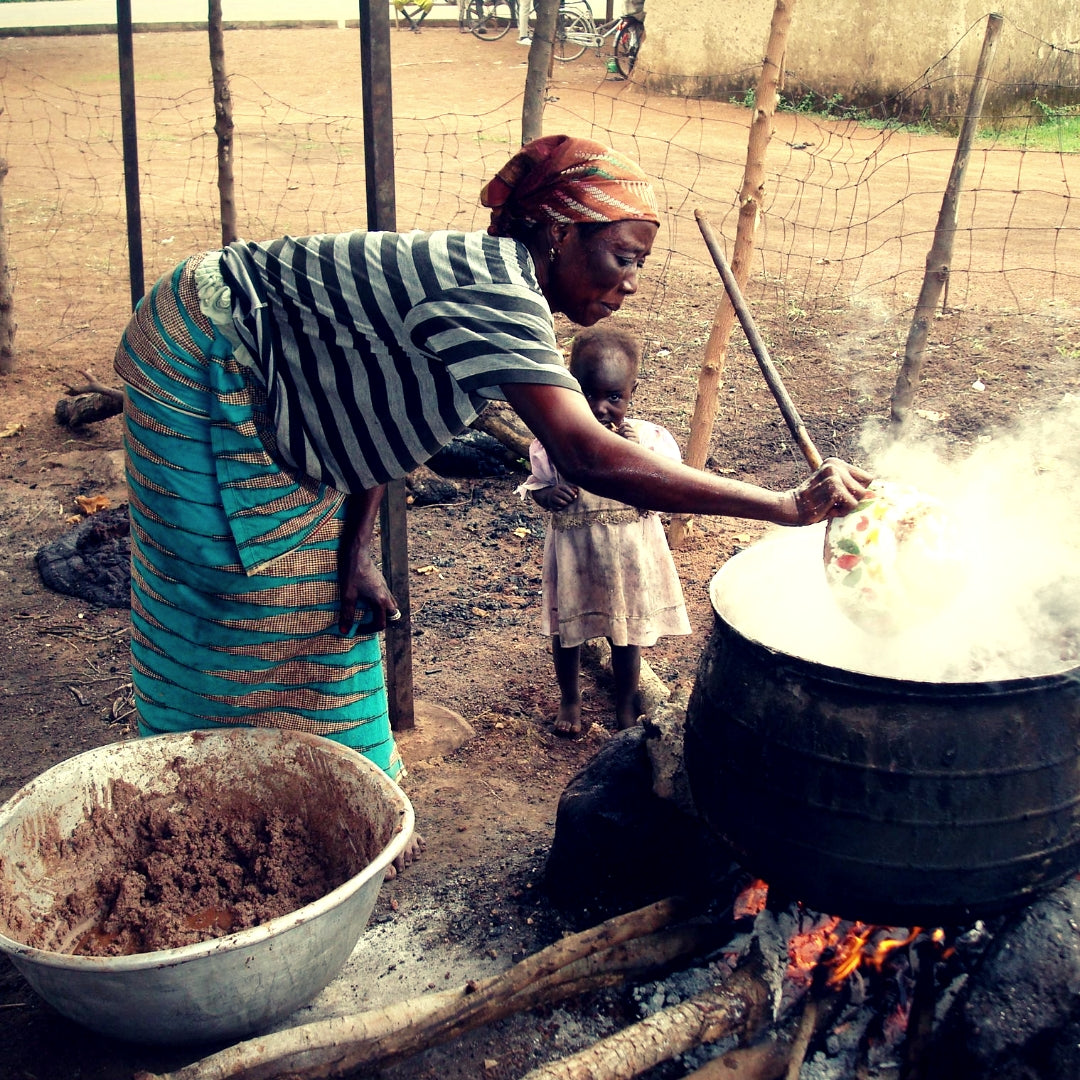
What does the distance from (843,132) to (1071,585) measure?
1339 cm

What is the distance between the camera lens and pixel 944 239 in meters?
5.21

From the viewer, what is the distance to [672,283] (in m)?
9.45

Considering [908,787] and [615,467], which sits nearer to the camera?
[615,467]

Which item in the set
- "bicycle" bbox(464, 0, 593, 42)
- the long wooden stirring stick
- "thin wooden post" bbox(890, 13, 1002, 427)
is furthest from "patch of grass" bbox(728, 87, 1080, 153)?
the long wooden stirring stick

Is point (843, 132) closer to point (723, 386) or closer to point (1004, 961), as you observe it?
point (723, 386)

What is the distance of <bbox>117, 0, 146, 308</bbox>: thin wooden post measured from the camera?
5848 millimetres

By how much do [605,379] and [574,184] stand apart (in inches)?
58.5

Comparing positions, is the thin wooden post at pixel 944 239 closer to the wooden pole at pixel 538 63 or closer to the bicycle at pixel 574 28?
the wooden pole at pixel 538 63

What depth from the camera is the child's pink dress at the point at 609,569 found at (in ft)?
12.9

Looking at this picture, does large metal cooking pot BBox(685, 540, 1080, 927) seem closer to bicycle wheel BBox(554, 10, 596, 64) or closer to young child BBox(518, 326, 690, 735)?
young child BBox(518, 326, 690, 735)

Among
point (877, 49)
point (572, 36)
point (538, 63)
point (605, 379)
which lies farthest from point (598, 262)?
point (572, 36)

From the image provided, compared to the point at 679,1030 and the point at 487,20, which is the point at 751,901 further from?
the point at 487,20

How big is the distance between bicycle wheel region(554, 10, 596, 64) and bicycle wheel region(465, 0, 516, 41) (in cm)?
228

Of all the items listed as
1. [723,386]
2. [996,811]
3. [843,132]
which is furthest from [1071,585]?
[843,132]
